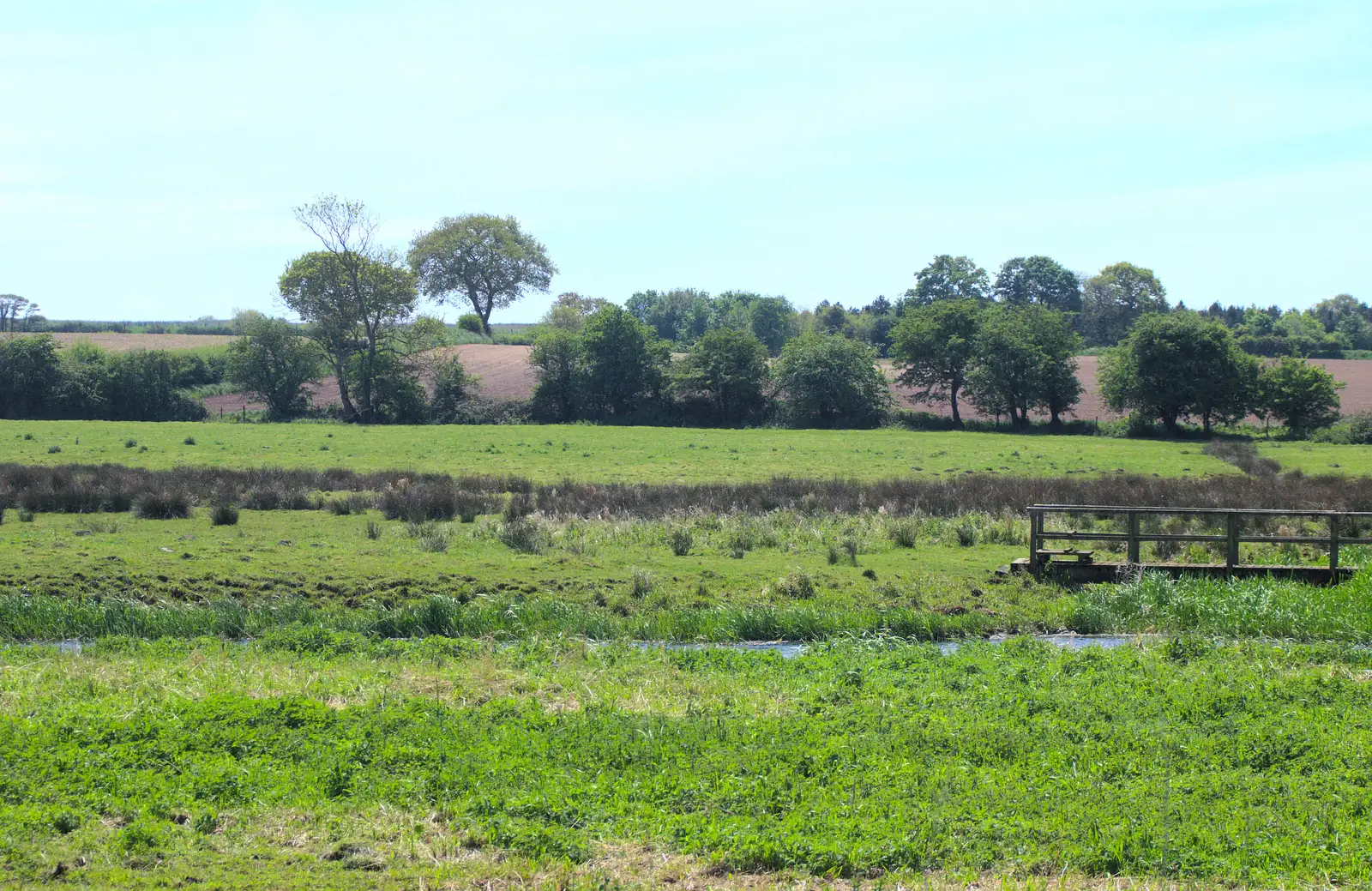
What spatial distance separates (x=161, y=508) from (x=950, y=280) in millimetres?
130855

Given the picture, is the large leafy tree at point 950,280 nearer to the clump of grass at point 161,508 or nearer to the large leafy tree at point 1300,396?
the large leafy tree at point 1300,396

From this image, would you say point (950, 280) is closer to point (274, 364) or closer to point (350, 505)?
point (274, 364)

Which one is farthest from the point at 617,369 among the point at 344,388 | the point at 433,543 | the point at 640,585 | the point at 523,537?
the point at 640,585

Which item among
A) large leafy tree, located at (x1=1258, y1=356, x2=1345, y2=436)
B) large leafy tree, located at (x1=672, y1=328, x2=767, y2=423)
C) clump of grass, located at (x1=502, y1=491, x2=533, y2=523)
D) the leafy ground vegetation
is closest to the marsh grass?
the leafy ground vegetation

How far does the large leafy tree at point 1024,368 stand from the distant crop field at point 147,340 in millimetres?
67663

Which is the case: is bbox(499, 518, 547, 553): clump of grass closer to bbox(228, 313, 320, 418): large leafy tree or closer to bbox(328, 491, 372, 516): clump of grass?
bbox(328, 491, 372, 516): clump of grass

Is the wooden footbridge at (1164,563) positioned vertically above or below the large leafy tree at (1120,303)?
below

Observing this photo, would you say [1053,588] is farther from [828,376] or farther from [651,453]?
[828,376]

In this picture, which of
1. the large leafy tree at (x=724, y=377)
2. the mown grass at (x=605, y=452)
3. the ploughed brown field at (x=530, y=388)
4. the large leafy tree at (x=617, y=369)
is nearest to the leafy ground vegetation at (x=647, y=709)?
the mown grass at (x=605, y=452)

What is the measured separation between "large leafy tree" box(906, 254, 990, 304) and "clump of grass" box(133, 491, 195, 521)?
12734cm

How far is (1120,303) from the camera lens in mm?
162500

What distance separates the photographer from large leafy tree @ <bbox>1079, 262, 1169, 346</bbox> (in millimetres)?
A: 159125

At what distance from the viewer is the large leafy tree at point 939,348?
281ft

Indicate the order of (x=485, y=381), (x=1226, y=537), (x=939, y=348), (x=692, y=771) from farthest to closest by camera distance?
1. (x=485, y=381)
2. (x=939, y=348)
3. (x=1226, y=537)
4. (x=692, y=771)
